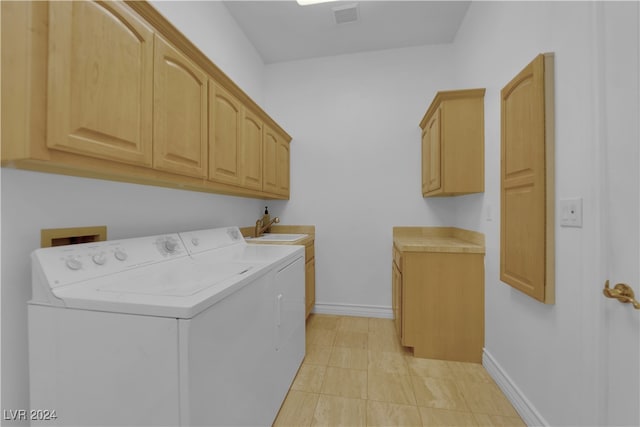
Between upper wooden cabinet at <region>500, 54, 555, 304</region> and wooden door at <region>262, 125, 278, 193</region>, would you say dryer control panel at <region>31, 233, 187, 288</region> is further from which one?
upper wooden cabinet at <region>500, 54, 555, 304</region>

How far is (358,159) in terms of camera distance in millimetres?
2891

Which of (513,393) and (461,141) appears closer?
(513,393)

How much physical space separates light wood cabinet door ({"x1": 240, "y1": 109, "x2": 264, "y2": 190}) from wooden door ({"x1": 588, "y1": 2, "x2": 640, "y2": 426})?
1915mm

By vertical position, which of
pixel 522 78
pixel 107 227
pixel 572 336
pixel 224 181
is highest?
pixel 522 78

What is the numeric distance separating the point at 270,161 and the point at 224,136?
2.54ft

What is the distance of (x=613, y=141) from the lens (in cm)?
91

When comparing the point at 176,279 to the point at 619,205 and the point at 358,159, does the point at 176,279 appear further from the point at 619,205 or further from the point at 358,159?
the point at 358,159

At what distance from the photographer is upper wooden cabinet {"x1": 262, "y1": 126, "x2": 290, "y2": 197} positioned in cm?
235

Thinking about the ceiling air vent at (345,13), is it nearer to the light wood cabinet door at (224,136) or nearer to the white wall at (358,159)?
the white wall at (358,159)

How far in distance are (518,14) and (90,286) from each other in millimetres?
2597

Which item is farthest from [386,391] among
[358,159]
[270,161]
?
[358,159]

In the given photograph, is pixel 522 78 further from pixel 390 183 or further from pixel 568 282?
pixel 390 183

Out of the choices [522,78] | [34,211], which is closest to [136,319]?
[34,211]
